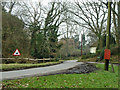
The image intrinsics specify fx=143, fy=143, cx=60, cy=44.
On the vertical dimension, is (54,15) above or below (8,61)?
above

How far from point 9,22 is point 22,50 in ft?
16.3

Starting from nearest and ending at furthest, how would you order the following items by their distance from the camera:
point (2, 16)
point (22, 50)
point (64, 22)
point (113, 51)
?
point (2, 16) < point (22, 50) < point (113, 51) < point (64, 22)

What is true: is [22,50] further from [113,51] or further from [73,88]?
[73,88]

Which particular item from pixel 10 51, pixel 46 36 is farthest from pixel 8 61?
pixel 46 36

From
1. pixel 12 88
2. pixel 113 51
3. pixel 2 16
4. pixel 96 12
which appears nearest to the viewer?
pixel 12 88

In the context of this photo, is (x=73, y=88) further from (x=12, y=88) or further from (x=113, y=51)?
(x=113, y=51)

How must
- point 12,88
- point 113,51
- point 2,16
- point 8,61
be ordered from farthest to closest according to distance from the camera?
1. point 113,51
2. point 2,16
3. point 8,61
4. point 12,88

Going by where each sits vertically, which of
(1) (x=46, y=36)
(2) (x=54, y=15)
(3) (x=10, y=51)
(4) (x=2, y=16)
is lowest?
(3) (x=10, y=51)

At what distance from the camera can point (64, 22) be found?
3312 centimetres

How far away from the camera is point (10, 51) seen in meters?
21.8

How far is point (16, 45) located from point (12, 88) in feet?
58.5

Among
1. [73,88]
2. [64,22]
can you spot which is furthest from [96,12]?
[73,88]

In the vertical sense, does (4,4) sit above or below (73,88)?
above

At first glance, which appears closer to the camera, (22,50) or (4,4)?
(22,50)
